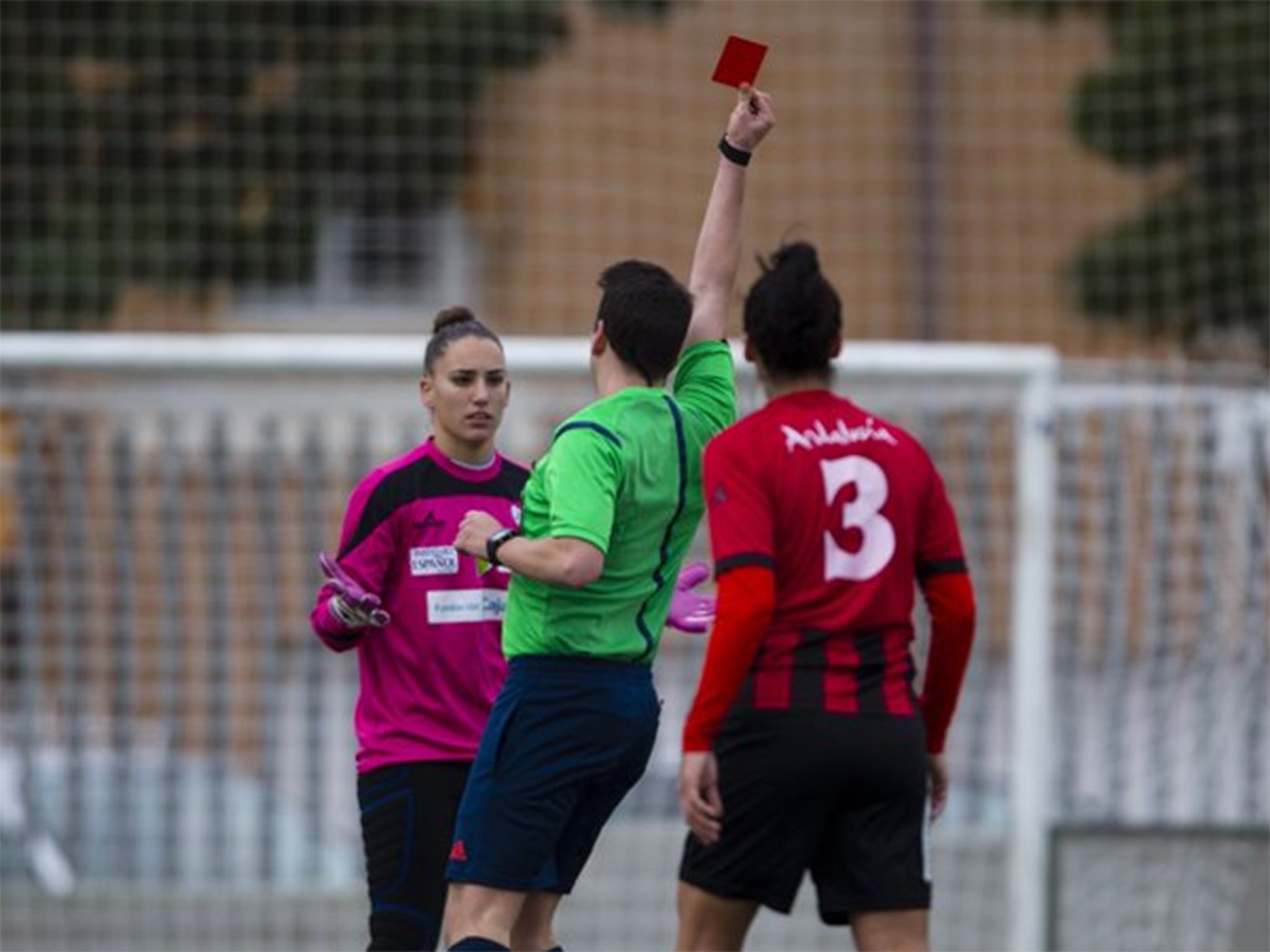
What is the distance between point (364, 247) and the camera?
1285 cm

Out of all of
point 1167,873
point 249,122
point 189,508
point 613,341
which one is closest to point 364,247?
point 249,122

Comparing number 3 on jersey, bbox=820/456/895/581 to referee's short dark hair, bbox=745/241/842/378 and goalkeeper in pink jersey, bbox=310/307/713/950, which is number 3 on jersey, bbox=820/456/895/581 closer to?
referee's short dark hair, bbox=745/241/842/378

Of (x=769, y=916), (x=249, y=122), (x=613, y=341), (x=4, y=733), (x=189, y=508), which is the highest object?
(x=249, y=122)

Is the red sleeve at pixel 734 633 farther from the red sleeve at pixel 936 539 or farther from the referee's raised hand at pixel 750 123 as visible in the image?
the referee's raised hand at pixel 750 123

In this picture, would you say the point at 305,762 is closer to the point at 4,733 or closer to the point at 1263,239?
the point at 4,733

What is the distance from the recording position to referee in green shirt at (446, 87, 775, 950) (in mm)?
5598

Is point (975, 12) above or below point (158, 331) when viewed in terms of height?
above

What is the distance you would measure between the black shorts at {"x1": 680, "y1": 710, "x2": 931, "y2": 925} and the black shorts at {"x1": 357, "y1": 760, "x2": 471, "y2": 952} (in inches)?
31.4

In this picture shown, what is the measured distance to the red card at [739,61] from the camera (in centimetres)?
586

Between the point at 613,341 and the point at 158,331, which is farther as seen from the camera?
the point at 158,331

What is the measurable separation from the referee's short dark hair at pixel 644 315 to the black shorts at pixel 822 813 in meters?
0.75

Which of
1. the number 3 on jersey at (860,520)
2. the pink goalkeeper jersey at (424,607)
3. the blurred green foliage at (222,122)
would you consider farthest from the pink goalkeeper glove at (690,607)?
the blurred green foliage at (222,122)

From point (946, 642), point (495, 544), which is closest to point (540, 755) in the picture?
point (495, 544)

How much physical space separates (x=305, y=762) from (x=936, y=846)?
234 cm
